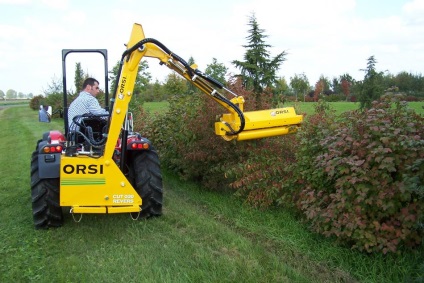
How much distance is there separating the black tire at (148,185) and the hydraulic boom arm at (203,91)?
75cm

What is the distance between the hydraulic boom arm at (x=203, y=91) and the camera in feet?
17.1

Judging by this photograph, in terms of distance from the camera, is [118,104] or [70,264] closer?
[70,264]

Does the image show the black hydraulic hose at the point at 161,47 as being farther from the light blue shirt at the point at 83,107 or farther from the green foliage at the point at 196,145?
the green foliage at the point at 196,145

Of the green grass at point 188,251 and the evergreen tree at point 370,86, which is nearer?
the green grass at point 188,251

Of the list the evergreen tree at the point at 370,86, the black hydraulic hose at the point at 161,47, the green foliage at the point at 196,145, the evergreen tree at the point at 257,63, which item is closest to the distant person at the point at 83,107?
the black hydraulic hose at the point at 161,47

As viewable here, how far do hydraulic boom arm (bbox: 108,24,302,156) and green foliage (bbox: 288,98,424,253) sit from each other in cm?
116

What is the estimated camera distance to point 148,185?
18.7ft

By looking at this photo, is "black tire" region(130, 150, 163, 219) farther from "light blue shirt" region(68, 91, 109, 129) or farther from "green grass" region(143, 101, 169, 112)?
"green grass" region(143, 101, 169, 112)

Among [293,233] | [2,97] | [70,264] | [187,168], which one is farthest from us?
[2,97]

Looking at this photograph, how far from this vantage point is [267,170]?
6152 mm

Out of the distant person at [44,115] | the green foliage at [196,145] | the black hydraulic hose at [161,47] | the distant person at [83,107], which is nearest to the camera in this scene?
the black hydraulic hose at [161,47]

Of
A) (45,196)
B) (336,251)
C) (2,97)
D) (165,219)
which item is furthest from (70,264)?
(2,97)

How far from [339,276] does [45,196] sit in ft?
12.1

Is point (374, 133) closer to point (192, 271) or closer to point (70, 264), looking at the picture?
point (192, 271)
